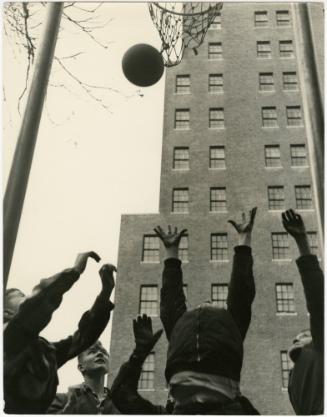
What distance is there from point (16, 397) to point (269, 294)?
20.8 metres

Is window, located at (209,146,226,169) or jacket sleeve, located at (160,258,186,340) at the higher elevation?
window, located at (209,146,226,169)

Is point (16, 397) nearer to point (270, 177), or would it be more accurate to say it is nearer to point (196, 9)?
point (196, 9)

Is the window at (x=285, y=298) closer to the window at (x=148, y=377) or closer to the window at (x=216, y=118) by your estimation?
the window at (x=148, y=377)

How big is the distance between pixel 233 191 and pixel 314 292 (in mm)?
23757

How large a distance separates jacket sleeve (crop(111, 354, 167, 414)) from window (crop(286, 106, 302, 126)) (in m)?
26.9

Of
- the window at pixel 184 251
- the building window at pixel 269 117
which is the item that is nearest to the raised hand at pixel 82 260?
the window at pixel 184 251

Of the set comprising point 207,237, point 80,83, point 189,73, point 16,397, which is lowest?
point 16,397

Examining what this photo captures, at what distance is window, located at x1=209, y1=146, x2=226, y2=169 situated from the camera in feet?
91.5

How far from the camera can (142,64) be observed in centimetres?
541

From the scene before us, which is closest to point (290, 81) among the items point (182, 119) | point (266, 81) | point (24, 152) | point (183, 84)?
point (266, 81)

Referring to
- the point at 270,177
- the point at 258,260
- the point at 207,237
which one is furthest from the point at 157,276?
the point at 270,177

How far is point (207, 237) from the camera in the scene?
25078mm

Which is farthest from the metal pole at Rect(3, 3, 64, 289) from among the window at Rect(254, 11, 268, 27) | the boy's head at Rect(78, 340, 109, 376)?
the window at Rect(254, 11, 268, 27)

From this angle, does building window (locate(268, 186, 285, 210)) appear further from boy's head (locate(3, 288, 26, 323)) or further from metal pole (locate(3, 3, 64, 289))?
boy's head (locate(3, 288, 26, 323))
